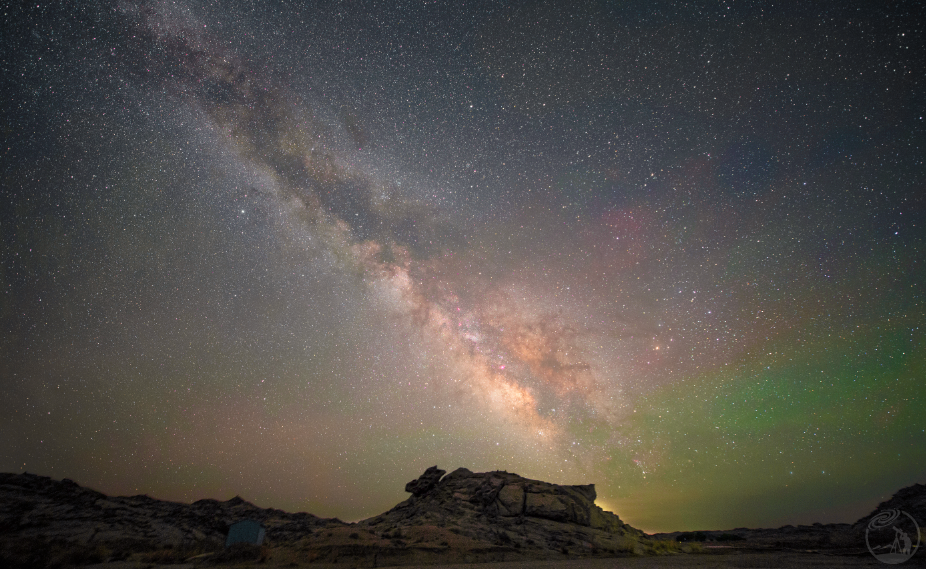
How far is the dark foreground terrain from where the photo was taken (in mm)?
22625

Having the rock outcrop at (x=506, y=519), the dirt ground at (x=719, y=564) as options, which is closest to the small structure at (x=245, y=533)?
the rock outcrop at (x=506, y=519)

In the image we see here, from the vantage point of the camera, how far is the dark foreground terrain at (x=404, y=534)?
74.2 ft

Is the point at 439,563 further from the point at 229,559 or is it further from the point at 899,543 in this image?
the point at 899,543

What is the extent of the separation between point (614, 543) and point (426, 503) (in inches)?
798

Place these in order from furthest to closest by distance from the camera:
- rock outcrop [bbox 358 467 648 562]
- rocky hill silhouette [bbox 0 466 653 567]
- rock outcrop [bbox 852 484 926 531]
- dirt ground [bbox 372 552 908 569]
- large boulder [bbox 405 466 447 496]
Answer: large boulder [bbox 405 466 447 496] → rock outcrop [bbox 852 484 926 531] → rock outcrop [bbox 358 467 648 562] → rocky hill silhouette [bbox 0 466 653 567] → dirt ground [bbox 372 552 908 569]

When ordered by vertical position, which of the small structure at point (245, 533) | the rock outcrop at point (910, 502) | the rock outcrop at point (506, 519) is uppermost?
the rock outcrop at point (910, 502)

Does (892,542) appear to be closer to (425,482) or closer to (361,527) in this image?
(361,527)

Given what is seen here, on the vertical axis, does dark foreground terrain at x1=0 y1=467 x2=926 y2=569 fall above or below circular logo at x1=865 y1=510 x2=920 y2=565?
below

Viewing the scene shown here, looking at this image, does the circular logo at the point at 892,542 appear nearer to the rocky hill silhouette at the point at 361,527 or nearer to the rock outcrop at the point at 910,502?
the rock outcrop at the point at 910,502

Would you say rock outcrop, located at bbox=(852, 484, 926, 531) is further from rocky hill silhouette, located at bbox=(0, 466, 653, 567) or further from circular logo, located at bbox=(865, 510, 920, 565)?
rocky hill silhouette, located at bbox=(0, 466, 653, 567)

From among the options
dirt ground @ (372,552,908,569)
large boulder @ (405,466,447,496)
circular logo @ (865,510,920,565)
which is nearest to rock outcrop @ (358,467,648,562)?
large boulder @ (405,466,447,496)

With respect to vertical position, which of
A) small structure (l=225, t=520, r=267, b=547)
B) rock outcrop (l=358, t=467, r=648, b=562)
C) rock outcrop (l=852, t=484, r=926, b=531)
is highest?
rock outcrop (l=852, t=484, r=926, b=531)

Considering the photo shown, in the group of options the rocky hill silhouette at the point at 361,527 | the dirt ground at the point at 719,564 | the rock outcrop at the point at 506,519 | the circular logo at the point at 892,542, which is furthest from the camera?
the rock outcrop at the point at 506,519

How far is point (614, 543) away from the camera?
3519 centimetres
